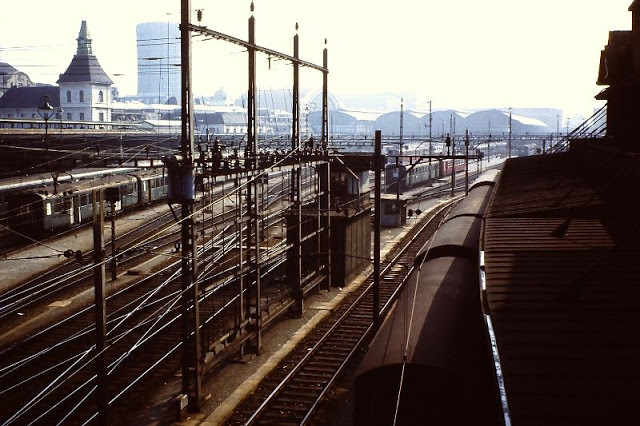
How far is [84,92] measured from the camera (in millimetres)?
99562

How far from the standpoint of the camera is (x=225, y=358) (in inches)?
715

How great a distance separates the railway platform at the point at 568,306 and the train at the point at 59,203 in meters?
20.5

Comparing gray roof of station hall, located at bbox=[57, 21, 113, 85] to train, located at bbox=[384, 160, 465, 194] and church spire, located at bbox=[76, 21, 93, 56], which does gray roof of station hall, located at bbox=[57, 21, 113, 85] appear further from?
train, located at bbox=[384, 160, 465, 194]

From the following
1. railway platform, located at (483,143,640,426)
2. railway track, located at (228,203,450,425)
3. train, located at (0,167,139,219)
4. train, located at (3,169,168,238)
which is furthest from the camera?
train, located at (0,167,139,219)

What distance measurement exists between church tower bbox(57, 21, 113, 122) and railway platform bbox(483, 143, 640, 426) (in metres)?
93.0

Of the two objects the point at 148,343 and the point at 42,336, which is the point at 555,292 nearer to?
the point at 148,343

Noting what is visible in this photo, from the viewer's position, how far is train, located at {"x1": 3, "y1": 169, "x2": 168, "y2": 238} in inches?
1259

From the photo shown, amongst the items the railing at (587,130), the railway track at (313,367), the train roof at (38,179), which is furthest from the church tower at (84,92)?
the railway track at (313,367)

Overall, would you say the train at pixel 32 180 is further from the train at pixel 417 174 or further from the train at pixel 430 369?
the train at pixel 417 174

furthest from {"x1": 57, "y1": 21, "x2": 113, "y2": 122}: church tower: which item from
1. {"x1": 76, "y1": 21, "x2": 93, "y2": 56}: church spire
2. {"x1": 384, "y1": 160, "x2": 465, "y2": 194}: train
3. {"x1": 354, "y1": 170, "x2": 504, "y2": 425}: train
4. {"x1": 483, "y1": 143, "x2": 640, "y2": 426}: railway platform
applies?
{"x1": 354, "y1": 170, "x2": 504, "y2": 425}: train

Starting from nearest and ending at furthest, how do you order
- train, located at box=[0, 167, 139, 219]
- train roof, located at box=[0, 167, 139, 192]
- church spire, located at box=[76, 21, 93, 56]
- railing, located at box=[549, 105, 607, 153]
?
railing, located at box=[549, 105, 607, 153] → train, located at box=[0, 167, 139, 219] → train roof, located at box=[0, 167, 139, 192] → church spire, located at box=[76, 21, 93, 56]

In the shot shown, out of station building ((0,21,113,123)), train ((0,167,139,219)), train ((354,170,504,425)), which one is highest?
station building ((0,21,113,123))

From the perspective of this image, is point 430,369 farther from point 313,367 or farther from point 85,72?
point 85,72

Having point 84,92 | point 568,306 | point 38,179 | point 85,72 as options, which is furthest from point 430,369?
point 85,72
